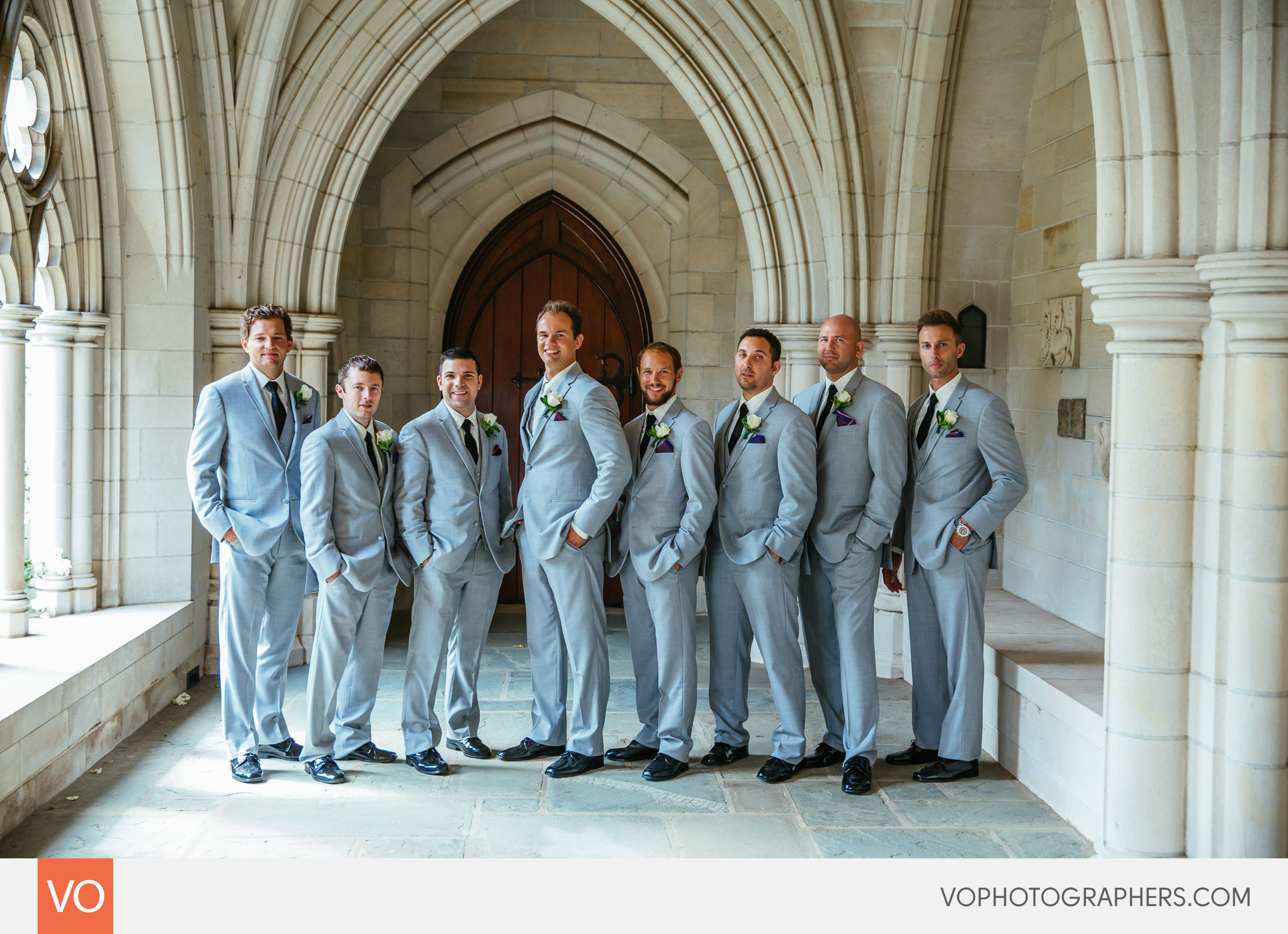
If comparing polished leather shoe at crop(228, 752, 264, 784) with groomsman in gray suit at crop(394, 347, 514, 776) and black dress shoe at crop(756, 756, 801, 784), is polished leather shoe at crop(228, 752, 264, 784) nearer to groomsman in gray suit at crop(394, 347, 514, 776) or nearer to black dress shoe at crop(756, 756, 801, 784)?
groomsman in gray suit at crop(394, 347, 514, 776)

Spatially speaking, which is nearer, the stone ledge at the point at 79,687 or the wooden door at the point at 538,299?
the stone ledge at the point at 79,687

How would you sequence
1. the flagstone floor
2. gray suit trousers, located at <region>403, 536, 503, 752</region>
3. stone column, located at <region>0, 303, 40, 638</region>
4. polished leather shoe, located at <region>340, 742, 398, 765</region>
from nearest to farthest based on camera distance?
1. the flagstone floor
2. gray suit trousers, located at <region>403, 536, 503, 752</region>
3. polished leather shoe, located at <region>340, 742, 398, 765</region>
4. stone column, located at <region>0, 303, 40, 638</region>

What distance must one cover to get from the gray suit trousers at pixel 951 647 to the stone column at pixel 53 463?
355cm

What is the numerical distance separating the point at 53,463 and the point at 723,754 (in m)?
3.09

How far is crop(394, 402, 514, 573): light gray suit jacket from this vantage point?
4.07 metres

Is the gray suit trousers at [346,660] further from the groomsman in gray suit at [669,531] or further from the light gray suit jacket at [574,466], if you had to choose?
the groomsman in gray suit at [669,531]

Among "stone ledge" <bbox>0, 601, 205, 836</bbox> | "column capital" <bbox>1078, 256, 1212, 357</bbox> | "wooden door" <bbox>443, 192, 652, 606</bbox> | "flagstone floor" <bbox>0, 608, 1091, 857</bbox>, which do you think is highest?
"wooden door" <bbox>443, 192, 652, 606</bbox>

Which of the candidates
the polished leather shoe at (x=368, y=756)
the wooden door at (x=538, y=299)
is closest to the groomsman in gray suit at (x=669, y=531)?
the polished leather shoe at (x=368, y=756)

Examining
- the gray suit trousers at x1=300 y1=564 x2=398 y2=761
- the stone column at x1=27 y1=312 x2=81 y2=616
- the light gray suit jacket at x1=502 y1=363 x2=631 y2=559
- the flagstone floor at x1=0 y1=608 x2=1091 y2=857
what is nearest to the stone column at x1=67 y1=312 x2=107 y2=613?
the stone column at x1=27 y1=312 x2=81 y2=616

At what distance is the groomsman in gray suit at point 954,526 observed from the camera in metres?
4.05

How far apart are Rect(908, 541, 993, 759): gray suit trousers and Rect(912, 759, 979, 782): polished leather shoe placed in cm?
2

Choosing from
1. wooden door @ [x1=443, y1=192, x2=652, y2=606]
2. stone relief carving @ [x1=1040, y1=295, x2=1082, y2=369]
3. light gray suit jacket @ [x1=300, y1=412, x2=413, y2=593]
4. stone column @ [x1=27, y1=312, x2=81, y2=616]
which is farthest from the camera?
wooden door @ [x1=443, y1=192, x2=652, y2=606]

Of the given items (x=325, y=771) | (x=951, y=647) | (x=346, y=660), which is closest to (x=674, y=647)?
(x=951, y=647)

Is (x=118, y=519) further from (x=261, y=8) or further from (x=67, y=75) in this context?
(x=261, y=8)
